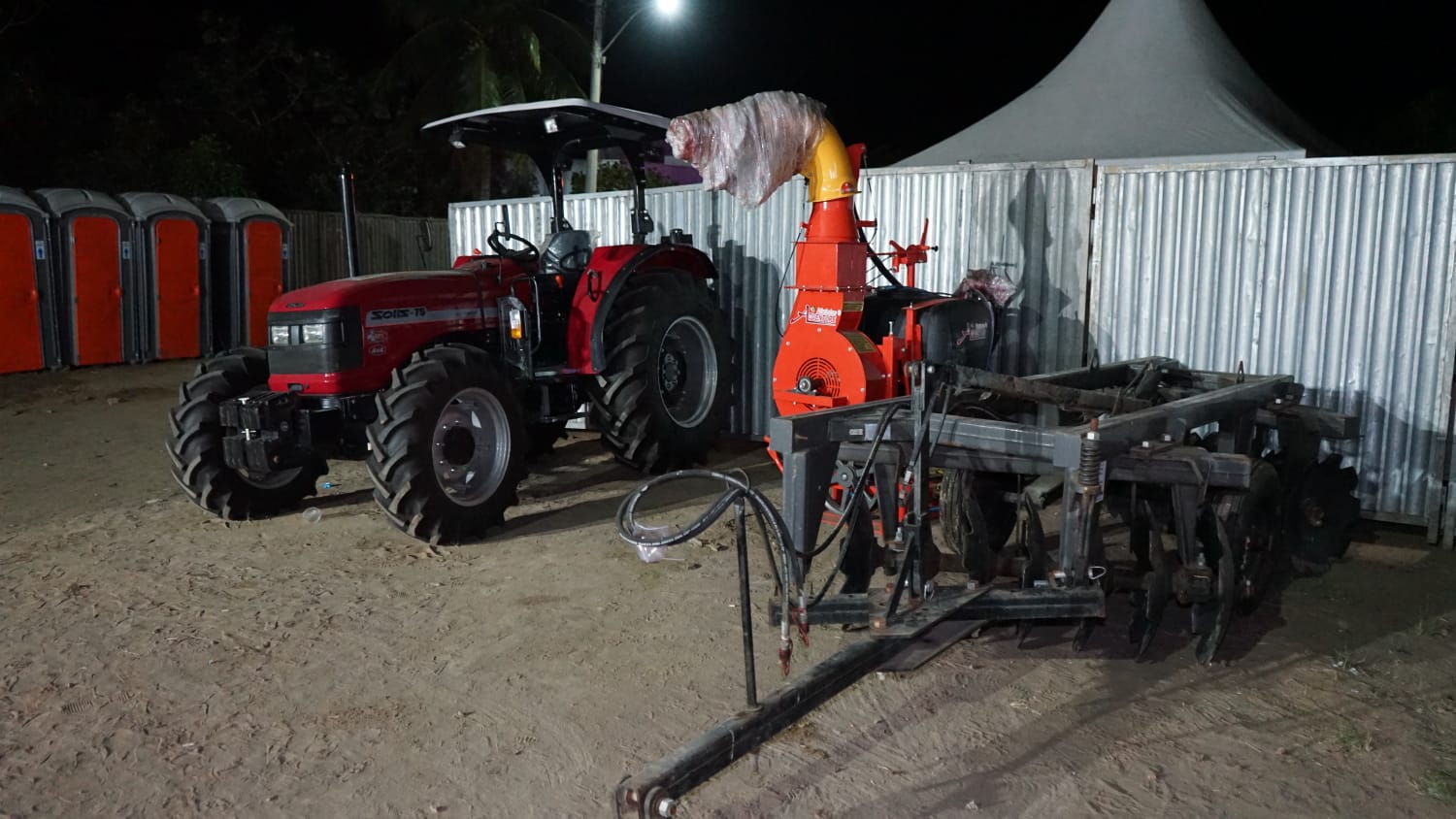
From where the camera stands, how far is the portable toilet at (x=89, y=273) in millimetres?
12422

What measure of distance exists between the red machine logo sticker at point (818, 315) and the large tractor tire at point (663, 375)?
1826mm

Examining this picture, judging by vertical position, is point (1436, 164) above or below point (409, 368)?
above

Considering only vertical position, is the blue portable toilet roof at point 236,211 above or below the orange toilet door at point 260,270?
above

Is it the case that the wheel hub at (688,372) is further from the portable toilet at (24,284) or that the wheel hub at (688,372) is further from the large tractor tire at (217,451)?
the portable toilet at (24,284)

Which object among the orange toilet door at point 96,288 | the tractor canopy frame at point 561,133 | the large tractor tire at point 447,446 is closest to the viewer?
the large tractor tire at point 447,446

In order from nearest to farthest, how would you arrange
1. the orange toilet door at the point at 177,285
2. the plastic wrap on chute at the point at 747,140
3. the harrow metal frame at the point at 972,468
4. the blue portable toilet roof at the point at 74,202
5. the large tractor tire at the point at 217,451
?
the harrow metal frame at the point at 972,468 → the plastic wrap on chute at the point at 747,140 → the large tractor tire at the point at 217,451 → the blue portable toilet roof at the point at 74,202 → the orange toilet door at the point at 177,285

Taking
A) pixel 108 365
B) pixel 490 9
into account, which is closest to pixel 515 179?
pixel 490 9

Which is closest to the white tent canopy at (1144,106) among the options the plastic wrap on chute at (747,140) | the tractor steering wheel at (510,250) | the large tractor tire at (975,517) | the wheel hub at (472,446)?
the tractor steering wheel at (510,250)

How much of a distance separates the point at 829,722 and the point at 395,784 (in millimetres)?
Answer: 1508

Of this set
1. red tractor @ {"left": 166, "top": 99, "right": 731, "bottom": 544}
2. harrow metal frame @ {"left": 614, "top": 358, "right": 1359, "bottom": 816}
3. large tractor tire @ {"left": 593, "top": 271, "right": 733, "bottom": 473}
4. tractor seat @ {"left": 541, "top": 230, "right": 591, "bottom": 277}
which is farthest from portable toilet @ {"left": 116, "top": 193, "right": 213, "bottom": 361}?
harrow metal frame @ {"left": 614, "top": 358, "right": 1359, "bottom": 816}

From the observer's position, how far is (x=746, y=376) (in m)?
8.77

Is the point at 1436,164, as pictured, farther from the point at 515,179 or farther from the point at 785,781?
the point at 515,179

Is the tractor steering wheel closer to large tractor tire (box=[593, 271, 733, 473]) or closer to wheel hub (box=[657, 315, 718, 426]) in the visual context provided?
large tractor tire (box=[593, 271, 733, 473])

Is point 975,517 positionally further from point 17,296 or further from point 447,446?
point 17,296
